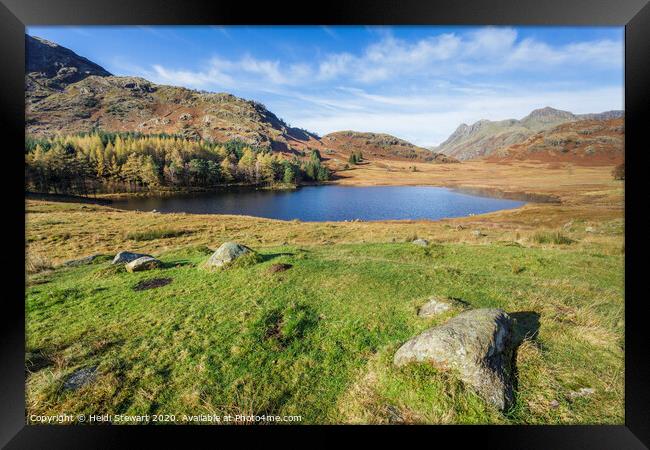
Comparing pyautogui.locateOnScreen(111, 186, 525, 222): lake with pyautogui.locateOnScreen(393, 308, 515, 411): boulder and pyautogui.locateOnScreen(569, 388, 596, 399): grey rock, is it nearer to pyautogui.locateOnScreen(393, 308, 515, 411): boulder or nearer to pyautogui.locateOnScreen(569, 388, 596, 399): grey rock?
pyautogui.locateOnScreen(393, 308, 515, 411): boulder

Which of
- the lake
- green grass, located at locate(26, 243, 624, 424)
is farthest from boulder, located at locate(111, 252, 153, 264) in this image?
the lake

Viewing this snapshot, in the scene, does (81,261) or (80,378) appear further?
(81,261)

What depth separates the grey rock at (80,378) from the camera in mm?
3174

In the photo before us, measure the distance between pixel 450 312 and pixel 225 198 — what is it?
25.4 meters

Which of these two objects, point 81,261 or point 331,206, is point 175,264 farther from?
point 331,206

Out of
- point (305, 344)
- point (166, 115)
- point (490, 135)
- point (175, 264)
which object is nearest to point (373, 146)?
point (166, 115)

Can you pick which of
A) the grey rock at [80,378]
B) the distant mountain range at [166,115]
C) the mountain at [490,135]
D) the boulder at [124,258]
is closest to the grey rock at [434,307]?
the grey rock at [80,378]

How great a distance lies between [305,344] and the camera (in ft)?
11.6

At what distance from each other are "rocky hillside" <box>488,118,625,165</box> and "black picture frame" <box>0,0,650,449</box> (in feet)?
4.64

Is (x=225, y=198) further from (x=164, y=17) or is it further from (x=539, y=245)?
(x=539, y=245)

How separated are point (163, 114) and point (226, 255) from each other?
89745 millimetres

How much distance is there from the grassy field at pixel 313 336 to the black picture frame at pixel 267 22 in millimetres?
297

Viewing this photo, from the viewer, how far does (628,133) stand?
356 centimetres

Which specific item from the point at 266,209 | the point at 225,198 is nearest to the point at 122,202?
the point at 225,198
